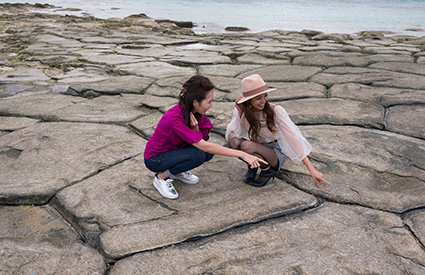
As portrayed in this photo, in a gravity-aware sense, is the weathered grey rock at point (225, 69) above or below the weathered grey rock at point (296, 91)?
below

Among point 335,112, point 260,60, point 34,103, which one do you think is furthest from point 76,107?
point 260,60

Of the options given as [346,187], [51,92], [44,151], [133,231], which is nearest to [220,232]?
[133,231]

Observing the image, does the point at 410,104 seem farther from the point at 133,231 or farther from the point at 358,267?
the point at 133,231

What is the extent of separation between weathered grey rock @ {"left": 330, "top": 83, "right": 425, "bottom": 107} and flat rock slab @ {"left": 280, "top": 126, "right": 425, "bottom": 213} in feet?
2.18

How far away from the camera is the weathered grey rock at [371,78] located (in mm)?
3486

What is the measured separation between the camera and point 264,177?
1901 millimetres

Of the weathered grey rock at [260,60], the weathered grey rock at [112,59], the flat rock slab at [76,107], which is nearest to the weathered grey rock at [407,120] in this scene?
the flat rock slab at [76,107]

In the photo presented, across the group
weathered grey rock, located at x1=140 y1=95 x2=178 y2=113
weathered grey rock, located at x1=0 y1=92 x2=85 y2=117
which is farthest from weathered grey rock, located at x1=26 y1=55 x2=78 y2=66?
weathered grey rock, located at x1=140 y1=95 x2=178 y2=113

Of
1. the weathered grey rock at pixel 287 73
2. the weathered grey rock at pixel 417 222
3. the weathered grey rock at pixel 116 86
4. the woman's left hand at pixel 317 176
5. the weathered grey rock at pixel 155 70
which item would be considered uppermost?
the weathered grey rock at pixel 287 73

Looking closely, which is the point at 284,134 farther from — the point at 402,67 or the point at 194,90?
the point at 402,67

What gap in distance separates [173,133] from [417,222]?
1159 mm

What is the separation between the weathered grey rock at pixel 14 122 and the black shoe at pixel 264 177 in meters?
1.73

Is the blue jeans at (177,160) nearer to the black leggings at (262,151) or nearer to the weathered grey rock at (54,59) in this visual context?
the black leggings at (262,151)

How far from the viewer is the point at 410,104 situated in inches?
115
